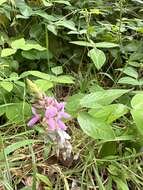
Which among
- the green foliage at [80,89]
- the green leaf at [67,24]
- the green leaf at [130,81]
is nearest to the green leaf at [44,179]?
the green foliage at [80,89]

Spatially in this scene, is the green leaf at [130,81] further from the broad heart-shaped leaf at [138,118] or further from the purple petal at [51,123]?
the purple petal at [51,123]

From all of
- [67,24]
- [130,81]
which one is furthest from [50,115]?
[67,24]

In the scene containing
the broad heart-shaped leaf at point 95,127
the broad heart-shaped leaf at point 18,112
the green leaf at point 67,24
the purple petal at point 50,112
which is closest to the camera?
the purple petal at point 50,112

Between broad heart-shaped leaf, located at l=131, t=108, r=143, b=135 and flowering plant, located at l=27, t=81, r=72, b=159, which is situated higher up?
flowering plant, located at l=27, t=81, r=72, b=159

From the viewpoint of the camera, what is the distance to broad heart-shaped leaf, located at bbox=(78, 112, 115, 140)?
111 centimetres

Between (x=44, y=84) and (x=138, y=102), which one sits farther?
(x=44, y=84)

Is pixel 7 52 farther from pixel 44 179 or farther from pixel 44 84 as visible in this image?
pixel 44 179

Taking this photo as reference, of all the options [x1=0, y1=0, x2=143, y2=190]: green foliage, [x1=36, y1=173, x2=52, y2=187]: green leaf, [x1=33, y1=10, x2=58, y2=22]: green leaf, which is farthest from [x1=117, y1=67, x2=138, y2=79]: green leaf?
[x1=36, y1=173, x2=52, y2=187]: green leaf

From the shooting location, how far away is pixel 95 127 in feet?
3.67

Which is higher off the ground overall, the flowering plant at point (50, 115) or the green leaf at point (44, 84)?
the flowering plant at point (50, 115)

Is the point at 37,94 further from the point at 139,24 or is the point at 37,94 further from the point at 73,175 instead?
the point at 139,24

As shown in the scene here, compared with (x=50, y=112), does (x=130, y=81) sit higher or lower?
lower

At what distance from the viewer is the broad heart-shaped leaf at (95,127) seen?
1106mm

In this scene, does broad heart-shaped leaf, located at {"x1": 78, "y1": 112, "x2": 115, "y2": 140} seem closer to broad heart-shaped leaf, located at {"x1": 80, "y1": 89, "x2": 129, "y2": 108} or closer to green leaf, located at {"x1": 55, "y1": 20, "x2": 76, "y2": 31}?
broad heart-shaped leaf, located at {"x1": 80, "y1": 89, "x2": 129, "y2": 108}
